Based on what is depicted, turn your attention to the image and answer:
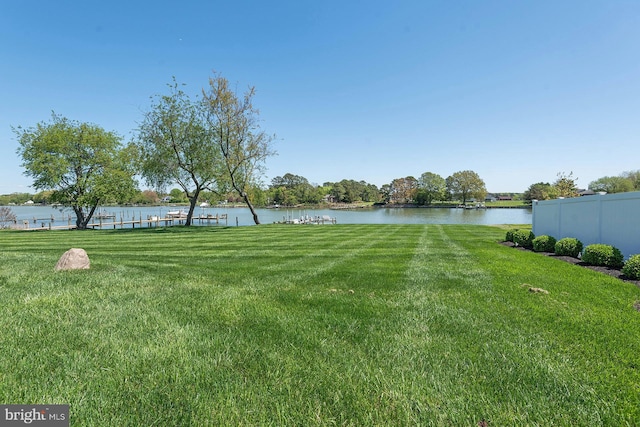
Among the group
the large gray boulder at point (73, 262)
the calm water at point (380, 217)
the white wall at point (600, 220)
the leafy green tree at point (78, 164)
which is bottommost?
the calm water at point (380, 217)

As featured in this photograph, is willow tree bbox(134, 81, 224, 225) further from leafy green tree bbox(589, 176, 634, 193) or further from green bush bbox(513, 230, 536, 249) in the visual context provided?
leafy green tree bbox(589, 176, 634, 193)

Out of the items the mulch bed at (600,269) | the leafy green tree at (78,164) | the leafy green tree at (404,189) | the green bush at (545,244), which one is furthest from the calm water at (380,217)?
the leafy green tree at (404,189)

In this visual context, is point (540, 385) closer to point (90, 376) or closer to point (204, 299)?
point (90, 376)

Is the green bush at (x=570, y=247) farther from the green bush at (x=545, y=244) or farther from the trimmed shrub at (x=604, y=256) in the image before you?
the trimmed shrub at (x=604, y=256)

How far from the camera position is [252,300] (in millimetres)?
5141

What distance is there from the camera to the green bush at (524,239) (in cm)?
1250

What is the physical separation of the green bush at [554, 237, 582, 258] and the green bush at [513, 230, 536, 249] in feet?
8.40

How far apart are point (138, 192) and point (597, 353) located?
1404 inches

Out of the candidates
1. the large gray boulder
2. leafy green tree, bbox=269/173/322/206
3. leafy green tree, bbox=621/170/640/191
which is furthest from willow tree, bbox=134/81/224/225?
leafy green tree, bbox=621/170/640/191

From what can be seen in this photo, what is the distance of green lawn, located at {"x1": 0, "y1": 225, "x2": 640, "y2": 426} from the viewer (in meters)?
2.35

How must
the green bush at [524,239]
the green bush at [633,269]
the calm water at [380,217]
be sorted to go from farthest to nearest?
the calm water at [380,217]
the green bush at [524,239]
the green bush at [633,269]

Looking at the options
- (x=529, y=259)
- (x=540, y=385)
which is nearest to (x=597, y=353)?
(x=540, y=385)

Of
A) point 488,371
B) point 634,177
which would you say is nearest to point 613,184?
point 634,177

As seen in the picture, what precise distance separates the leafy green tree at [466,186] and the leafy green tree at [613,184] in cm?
3034
